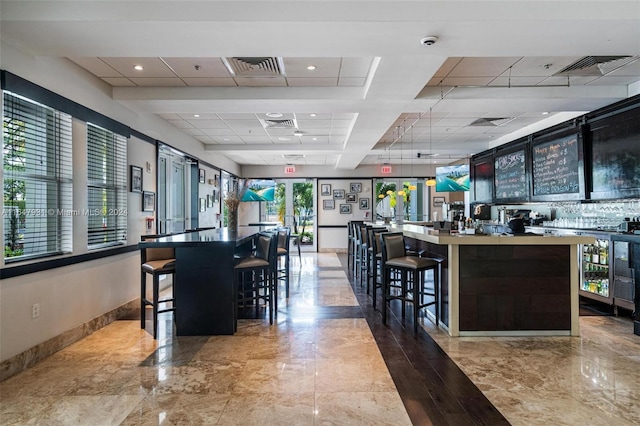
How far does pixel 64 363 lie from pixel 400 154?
862cm

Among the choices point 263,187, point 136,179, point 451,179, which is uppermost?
point 263,187

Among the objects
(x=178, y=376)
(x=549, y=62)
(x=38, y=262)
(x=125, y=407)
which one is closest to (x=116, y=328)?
(x=38, y=262)

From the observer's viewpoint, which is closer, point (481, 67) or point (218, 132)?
point (481, 67)

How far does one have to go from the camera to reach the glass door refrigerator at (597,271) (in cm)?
485

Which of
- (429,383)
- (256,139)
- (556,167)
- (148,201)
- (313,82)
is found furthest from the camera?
(256,139)

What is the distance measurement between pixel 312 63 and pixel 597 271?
15.7ft

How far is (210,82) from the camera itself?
4602mm

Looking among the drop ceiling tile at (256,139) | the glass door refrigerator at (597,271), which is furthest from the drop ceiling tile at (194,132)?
the glass door refrigerator at (597,271)

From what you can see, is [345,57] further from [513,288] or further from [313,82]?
[513,288]

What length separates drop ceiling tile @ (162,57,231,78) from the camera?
12.8ft

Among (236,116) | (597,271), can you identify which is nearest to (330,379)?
(597,271)

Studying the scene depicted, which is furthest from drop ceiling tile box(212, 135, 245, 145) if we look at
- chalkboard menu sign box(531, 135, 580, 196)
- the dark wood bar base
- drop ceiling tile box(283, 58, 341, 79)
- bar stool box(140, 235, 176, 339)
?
chalkboard menu sign box(531, 135, 580, 196)

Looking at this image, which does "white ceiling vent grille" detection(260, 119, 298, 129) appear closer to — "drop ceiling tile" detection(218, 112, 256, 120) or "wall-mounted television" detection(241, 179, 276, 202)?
"drop ceiling tile" detection(218, 112, 256, 120)

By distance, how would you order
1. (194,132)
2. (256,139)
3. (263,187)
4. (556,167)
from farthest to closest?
1. (263,187)
2. (256,139)
3. (194,132)
4. (556,167)
